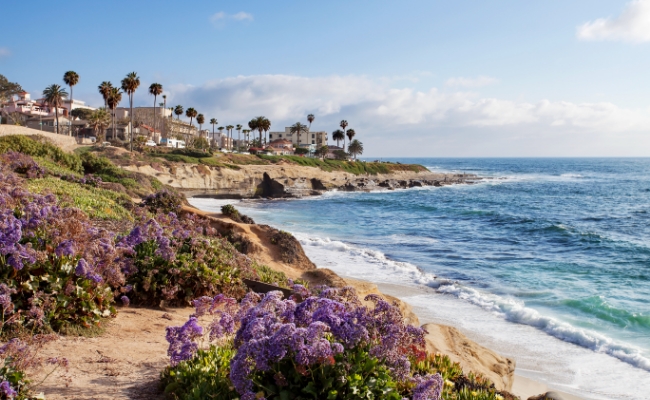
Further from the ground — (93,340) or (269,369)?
(269,369)

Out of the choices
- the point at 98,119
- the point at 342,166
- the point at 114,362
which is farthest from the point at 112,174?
the point at 342,166

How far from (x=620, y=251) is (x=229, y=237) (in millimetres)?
19026

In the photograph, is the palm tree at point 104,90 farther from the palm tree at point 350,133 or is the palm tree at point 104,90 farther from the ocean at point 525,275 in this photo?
the palm tree at point 350,133

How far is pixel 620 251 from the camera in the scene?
24.1 metres

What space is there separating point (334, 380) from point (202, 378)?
1.69m

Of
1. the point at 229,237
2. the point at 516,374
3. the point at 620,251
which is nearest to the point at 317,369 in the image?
the point at 516,374

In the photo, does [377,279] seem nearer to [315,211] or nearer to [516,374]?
[516,374]

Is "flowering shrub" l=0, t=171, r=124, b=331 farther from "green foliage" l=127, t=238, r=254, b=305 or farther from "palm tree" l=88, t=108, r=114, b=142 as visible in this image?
"palm tree" l=88, t=108, r=114, b=142

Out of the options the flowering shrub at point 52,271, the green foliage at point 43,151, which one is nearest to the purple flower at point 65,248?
the flowering shrub at point 52,271

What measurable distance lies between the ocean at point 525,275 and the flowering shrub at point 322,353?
21.8ft

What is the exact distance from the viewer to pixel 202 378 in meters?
4.95

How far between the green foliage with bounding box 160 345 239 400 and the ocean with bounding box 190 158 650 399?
688cm

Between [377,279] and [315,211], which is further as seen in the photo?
[315,211]

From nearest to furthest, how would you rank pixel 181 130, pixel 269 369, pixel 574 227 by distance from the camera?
1. pixel 269 369
2. pixel 574 227
3. pixel 181 130
